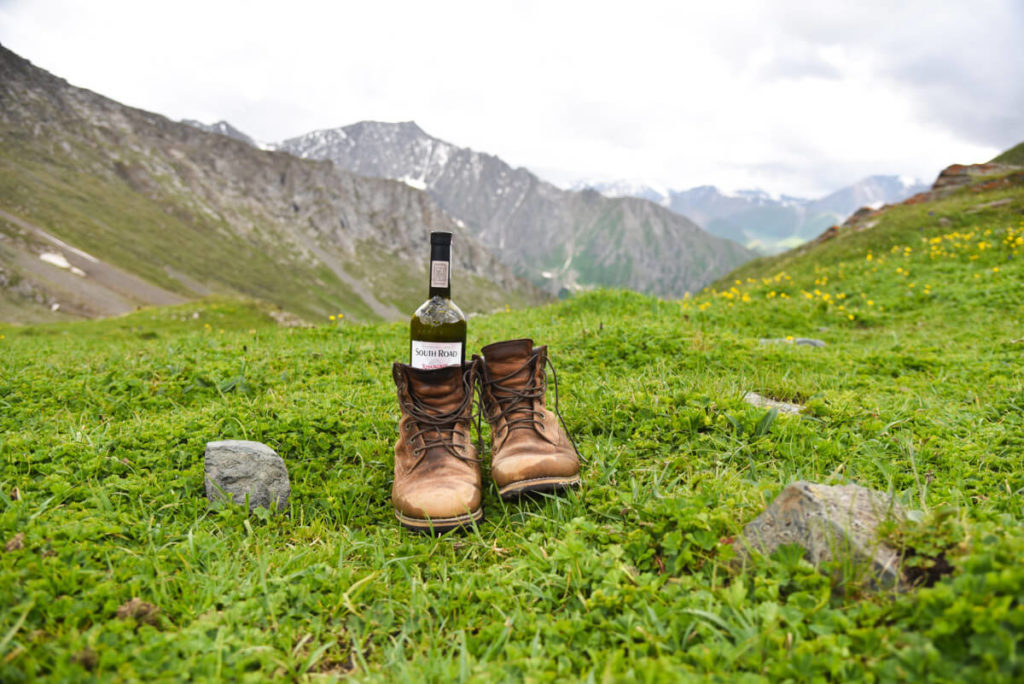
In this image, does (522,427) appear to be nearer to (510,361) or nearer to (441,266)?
(510,361)

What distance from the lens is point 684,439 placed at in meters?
4.87

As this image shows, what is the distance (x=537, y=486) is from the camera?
4242mm

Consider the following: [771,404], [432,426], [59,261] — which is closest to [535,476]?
[432,426]

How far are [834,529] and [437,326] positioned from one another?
10.9ft

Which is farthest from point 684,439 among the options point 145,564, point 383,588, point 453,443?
point 145,564

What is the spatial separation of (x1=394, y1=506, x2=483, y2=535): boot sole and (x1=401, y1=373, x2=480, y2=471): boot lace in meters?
0.53

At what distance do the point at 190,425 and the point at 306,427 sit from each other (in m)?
1.12

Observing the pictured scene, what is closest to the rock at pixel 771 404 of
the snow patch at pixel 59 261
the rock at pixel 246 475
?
the rock at pixel 246 475

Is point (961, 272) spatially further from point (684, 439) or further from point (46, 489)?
point (46, 489)

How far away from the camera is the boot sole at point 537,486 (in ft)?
13.9

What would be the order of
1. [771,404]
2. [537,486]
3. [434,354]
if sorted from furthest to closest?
[771,404]
[434,354]
[537,486]

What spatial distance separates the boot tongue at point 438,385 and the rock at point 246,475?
4.35 feet

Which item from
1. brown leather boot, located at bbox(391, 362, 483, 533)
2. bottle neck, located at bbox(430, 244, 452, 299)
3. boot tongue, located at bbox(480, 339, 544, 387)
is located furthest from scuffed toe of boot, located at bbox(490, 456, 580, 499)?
bottle neck, located at bbox(430, 244, 452, 299)

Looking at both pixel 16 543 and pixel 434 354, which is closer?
pixel 16 543
